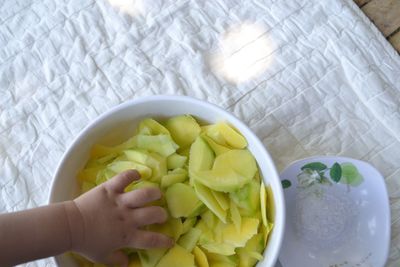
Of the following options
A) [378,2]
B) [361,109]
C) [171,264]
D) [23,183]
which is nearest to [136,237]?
[171,264]

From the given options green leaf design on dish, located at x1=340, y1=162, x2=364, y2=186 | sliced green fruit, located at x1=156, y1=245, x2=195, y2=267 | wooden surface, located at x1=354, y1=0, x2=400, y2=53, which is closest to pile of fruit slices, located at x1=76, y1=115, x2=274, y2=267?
sliced green fruit, located at x1=156, y1=245, x2=195, y2=267

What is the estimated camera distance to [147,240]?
395 mm

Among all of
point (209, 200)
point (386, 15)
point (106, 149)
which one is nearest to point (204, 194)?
point (209, 200)

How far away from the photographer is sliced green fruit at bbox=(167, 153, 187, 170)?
438 mm

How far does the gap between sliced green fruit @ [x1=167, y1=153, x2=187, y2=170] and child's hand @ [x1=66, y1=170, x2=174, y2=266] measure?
0.04 m

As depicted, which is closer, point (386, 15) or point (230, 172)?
point (230, 172)

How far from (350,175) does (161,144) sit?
19 cm

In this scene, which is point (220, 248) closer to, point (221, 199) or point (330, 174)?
point (221, 199)

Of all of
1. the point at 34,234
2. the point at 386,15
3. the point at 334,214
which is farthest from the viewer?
the point at 386,15

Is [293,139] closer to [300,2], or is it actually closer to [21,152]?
[300,2]

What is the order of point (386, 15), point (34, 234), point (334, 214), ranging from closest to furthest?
point (34, 234) < point (334, 214) < point (386, 15)

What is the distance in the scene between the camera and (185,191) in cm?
42

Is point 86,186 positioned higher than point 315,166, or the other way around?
point 86,186

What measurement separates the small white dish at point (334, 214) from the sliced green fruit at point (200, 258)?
0.29ft
